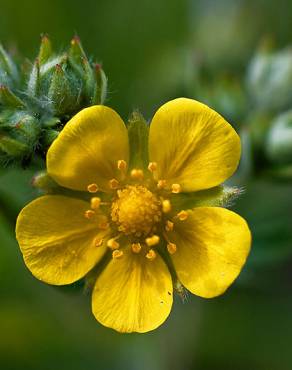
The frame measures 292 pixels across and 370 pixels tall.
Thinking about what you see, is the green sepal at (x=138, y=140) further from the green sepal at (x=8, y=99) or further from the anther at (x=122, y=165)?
the green sepal at (x=8, y=99)

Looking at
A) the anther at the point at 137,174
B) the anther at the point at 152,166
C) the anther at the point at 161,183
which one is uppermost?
the anther at the point at 152,166

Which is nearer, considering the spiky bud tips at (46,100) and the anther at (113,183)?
the spiky bud tips at (46,100)

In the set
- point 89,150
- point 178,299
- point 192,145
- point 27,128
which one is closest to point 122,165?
point 89,150

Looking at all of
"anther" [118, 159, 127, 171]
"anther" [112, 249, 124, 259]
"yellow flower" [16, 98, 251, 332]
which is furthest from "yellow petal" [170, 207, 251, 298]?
"anther" [118, 159, 127, 171]

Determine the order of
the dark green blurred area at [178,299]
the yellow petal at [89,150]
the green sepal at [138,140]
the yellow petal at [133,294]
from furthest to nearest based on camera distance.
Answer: the dark green blurred area at [178,299]
the green sepal at [138,140]
the yellow petal at [133,294]
the yellow petal at [89,150]

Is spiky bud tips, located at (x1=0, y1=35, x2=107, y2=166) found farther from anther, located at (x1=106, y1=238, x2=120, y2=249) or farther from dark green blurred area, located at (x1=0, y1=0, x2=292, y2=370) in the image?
dark green blurred area, located at (x1=0, y1=0, x2=292, y2=370)

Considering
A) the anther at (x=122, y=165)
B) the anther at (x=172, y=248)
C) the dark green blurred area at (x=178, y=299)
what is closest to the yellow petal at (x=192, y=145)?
the anther at (x=122, y=165)
